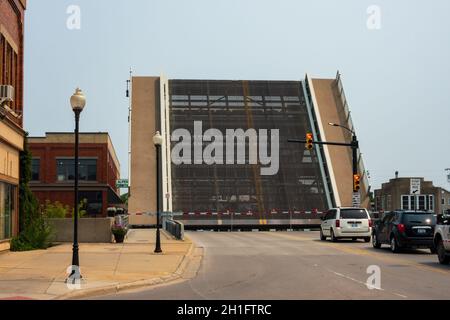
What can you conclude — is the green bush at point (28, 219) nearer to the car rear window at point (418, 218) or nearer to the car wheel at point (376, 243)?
the car wheel at point (376, 243)

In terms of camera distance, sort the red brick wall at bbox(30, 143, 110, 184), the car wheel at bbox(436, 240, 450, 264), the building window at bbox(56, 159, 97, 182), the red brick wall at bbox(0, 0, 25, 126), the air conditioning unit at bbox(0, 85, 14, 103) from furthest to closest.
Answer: the building window at bbox(56, 159, 97, 182) → the red brick wall at bbox(30, 143, 110, 184) → the red brick wall at bbox(0, 0, 25, 126) → the air conditioning unit at bbox(0, 85, 14, 103) → the car wheel at bbox(436, 240, 450, 264)

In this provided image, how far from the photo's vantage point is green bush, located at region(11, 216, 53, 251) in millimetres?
24625

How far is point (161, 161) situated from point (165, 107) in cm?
570

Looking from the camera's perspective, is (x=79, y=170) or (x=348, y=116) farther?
(x=79, y=170)

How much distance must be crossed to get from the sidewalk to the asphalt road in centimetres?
67

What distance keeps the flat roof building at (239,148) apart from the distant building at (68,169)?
14764mm

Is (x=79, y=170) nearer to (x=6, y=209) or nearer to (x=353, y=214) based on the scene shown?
(x=353, y=214)

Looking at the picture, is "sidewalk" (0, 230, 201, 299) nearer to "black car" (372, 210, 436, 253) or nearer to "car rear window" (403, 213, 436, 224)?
"black car" (372, 210, 436, 253)

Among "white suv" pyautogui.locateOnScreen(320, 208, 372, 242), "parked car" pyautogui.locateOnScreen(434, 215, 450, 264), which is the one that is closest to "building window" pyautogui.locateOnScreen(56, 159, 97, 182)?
"white suv" pyautogui.locateOnScreen(320, 208, 372, 242)

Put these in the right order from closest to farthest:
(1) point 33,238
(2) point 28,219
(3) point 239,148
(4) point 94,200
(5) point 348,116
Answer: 1. (1) point 33,238
2. (2) point 28,219
3. (3) point 239,148
4. (5) point 348,116
5. (4) point 94,200

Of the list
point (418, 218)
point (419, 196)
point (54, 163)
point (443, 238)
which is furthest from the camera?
point (419, 196)

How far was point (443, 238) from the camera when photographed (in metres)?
19.6

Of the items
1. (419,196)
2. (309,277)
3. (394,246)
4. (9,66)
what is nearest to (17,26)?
(9,66)

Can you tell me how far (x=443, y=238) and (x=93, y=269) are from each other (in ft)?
33.0
